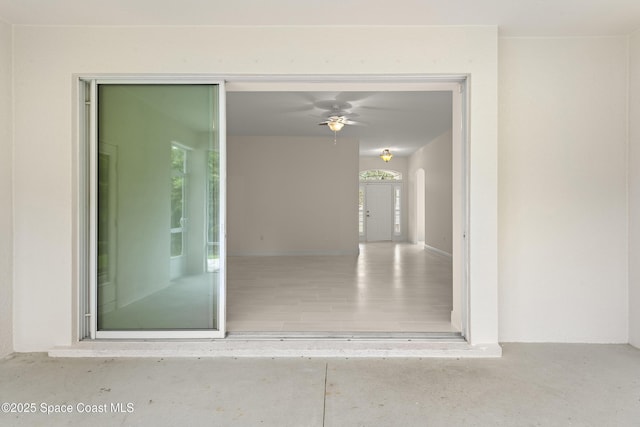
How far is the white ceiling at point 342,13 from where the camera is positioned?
2.75m

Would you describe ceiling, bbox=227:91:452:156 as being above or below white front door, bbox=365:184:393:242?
above

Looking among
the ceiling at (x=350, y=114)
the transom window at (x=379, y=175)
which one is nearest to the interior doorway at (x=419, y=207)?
the transom window at (x=379, y=175)

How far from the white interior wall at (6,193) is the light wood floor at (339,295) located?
5.72ft

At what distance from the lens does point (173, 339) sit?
3172 mm

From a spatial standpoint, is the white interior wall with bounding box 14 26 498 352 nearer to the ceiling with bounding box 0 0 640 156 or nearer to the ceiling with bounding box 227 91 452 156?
the ceiling with bounding box 0 0 640 156

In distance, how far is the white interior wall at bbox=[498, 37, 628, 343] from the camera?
3.31 m

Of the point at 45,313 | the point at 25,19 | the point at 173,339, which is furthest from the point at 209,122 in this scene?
the point at 45,313

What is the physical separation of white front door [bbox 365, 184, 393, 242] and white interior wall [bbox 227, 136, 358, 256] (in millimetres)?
3827

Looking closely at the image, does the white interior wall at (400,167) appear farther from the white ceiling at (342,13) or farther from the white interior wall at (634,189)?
the white ceiling at (342,13)

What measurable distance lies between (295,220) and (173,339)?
5.99m

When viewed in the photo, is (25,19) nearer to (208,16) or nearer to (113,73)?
(113,73)

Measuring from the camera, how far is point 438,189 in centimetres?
928

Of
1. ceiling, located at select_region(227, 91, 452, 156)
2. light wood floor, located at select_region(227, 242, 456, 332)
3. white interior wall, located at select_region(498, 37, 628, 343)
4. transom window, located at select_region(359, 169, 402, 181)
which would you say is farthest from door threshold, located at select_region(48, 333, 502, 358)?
transom window, located at select_region(359, 169, 402, 181)

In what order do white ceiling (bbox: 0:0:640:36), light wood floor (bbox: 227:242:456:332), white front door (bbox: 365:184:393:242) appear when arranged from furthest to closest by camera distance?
white front door (bbox: 365:184:393:242) → light wood floor (bbox: 227:242:456:332) → white ceiling (bbox: 0:0:640:36)
